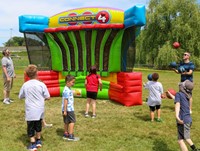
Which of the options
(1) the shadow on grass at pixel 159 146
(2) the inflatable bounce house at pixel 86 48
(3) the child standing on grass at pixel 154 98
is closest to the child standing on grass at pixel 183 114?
(1) the shadow on grass at pixel 159 146

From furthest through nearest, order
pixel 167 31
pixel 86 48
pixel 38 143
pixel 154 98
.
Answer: pixel 167 31 → pixel 86 48 → pixel 154 98 → pixel 38 143

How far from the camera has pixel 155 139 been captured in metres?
5.24

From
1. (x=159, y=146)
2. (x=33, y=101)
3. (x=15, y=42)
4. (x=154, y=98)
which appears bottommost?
(x=159, y=146)

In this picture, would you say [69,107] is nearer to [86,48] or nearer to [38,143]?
[38,143]

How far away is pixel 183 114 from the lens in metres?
4.18

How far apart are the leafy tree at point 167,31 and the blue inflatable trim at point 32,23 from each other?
1931cm

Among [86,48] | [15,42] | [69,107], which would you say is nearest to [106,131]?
[69,107]

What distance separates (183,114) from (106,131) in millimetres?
1994

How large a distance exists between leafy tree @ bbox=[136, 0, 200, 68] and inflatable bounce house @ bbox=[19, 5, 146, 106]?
18.9m

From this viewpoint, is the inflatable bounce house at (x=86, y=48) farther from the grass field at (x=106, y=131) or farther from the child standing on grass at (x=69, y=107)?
the child standing on grass at (x=69, y=107)

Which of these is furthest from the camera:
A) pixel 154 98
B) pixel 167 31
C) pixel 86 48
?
pixel 167 31

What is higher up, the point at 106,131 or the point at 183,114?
the point at 183,114

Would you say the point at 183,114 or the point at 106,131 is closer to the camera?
the point at 183,114

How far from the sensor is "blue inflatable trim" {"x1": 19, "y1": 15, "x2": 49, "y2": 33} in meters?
9.84
